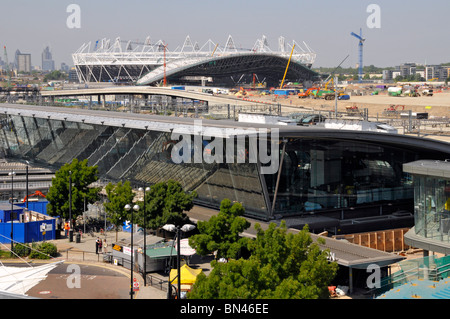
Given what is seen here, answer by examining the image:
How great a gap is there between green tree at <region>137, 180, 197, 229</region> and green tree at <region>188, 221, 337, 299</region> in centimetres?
964

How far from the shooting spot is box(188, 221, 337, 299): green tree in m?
17.9

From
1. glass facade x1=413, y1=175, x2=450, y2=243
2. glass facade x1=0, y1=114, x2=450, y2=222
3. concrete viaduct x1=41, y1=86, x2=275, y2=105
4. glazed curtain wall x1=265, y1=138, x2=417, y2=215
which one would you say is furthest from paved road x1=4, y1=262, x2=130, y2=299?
concrete viaduct x1=41, y1=86, x2=275, y2=105

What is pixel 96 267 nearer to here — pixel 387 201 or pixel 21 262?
pixel 21 262

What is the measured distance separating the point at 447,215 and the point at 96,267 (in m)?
14.3

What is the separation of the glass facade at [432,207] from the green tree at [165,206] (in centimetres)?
1074

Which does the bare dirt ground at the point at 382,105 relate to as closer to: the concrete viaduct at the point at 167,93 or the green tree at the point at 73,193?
the concrete viaduct at the point at 167,93

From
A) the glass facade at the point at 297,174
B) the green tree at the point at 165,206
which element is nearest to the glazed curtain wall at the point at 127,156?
the glass facade at the point at 297,174

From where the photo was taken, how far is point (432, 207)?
2488 cm

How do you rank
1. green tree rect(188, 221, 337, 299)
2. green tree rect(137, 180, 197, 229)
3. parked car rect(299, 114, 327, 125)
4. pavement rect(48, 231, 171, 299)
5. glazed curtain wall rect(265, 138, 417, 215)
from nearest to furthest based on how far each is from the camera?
green tree rect(188, 221, 337, 299), pavement rect(48, 231, 171, 299), green tree rect(137, 180, 197, 229), glazed curtain wall rect(265, 138, 417, 215), parked car rect(299, 114, 327, 125)

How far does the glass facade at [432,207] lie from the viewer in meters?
24.5

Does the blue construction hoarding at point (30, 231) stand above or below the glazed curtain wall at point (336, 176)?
below

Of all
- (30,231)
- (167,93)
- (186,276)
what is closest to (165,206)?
(186,276)

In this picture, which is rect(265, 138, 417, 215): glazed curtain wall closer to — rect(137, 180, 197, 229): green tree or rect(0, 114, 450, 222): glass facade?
rect(0, 114, 450, 222): glass facade
